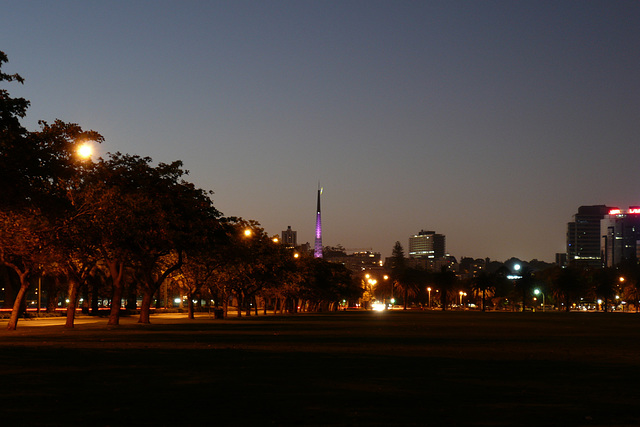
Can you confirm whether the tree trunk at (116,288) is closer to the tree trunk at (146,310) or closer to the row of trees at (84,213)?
the row of trees at (84,213)

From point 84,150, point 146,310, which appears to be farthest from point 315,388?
point 146,310

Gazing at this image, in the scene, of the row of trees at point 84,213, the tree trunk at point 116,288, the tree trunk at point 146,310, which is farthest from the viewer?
the tree trunk at point 146,310

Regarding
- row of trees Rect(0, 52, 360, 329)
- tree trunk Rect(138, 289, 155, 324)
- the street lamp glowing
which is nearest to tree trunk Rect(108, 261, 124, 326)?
row of trees Rect(0, 52, 360, 329)

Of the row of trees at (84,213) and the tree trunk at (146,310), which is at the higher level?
the row of trees at (84,213)

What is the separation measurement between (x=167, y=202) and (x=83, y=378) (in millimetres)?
36605

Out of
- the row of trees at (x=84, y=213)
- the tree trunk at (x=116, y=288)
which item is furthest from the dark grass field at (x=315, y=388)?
the tree trunk at (x=116, y=288)

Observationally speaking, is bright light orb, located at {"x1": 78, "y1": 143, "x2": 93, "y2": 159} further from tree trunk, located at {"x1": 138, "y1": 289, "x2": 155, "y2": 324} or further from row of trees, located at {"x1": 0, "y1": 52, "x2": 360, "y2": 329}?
tree trunk, located at {"x1": 138, "y1": 289, "x2": 155, "y2": 324}

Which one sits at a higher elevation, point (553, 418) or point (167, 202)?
point (167, 202)

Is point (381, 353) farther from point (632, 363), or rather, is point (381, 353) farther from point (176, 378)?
point (176, 378)

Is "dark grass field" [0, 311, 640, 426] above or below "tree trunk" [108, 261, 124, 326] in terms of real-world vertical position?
below

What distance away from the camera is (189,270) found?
248 ft

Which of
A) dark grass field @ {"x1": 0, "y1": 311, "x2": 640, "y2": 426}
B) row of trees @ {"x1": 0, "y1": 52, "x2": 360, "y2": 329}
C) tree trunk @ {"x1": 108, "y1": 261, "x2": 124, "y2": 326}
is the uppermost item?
row of trees @ {"x1": 0, "y1": 52, "x2": 360, "y2": 329}

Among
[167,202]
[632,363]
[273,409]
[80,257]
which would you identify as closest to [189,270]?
[167,202]

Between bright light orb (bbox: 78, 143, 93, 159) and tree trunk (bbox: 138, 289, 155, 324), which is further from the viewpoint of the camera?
tree trunk (bbox: 138, 289, 155, 324)
